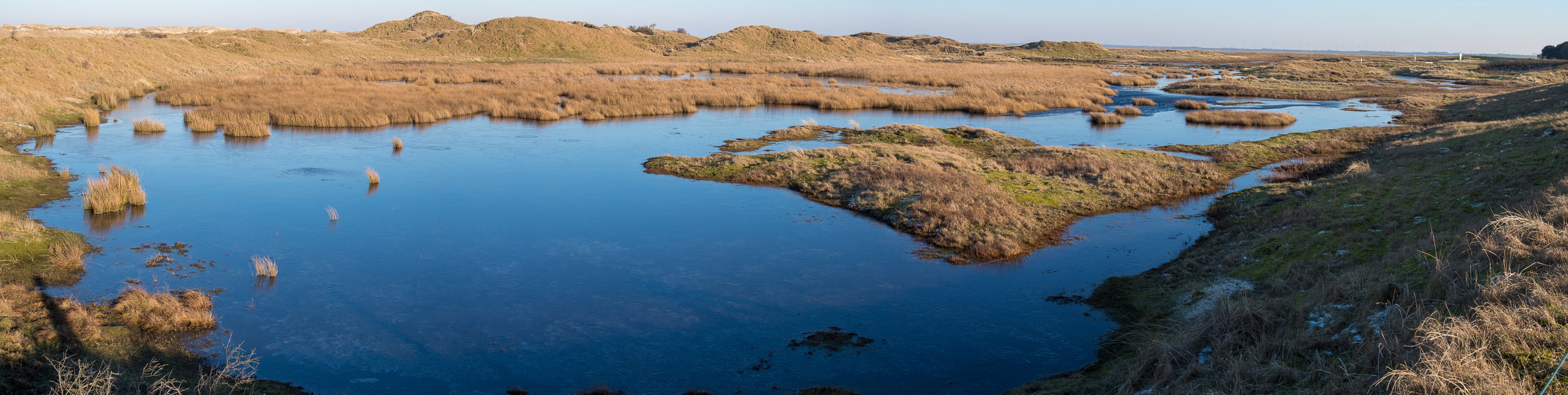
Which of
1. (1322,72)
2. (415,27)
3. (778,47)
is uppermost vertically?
(415,27)

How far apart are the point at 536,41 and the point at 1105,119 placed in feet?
261

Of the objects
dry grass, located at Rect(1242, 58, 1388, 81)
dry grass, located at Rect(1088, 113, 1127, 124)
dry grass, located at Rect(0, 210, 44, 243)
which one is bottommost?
dry grass, located at Rect(0, 210, 44, 243)

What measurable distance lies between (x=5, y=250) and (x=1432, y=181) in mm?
24218

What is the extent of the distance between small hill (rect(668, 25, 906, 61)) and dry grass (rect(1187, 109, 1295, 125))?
73.1m

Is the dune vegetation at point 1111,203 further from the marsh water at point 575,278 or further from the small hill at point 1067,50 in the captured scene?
the small hill at point 1067,50

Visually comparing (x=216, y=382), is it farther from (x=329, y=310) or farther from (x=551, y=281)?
(x=551, y=281)

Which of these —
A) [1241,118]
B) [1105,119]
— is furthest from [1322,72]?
[1105,119]

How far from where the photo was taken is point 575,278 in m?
12.7

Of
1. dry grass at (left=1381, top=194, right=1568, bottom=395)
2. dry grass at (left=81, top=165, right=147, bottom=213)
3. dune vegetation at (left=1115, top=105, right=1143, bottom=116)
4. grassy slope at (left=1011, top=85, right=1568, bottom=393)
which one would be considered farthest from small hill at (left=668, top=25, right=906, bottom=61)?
dry grass at (left=1381, top=194, right=1568, bottom=395)

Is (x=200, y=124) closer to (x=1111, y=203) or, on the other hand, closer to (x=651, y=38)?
(x=1111, y=203)

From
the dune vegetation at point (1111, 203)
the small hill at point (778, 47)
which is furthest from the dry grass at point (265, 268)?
the small hill at point (778, 47)

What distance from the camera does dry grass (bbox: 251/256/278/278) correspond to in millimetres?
12297

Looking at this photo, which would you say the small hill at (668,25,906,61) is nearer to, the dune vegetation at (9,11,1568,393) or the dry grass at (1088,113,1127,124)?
the dune vegetation at (9,11,1568,393)

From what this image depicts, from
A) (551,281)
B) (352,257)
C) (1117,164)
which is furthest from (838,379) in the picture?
(1117,164)
